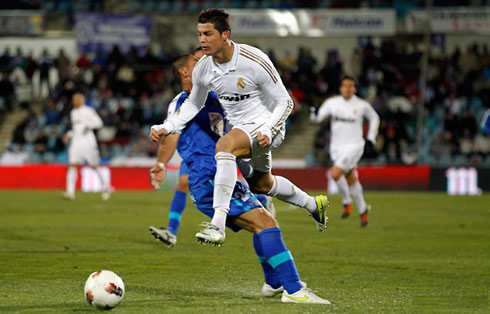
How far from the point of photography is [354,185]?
15.8 metres

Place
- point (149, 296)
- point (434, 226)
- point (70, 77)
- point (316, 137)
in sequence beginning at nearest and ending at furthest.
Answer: point (149, 296) → point (434, 226) → point (316, 137) → point (70, 77)

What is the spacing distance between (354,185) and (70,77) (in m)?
16.9

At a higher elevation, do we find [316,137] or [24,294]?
[24,294]

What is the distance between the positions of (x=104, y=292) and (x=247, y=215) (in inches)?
49.7

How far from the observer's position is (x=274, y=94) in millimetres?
7402

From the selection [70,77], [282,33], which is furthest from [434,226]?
[70,77]

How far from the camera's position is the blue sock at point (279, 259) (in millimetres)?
6988

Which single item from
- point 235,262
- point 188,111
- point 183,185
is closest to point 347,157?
point 183,185

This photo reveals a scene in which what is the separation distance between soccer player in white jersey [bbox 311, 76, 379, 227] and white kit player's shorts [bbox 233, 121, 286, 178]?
8.07 m

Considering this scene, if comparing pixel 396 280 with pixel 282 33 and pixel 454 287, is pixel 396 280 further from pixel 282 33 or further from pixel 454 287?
pixel 282 33

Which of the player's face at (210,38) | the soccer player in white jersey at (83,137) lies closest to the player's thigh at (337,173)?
the soccer player in white jersey at (83,137)

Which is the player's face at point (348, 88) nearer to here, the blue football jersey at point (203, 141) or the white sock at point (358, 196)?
the white sock at point (358, 196)

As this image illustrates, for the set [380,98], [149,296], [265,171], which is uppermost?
[265,171]

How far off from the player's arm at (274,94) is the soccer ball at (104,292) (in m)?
1.67
